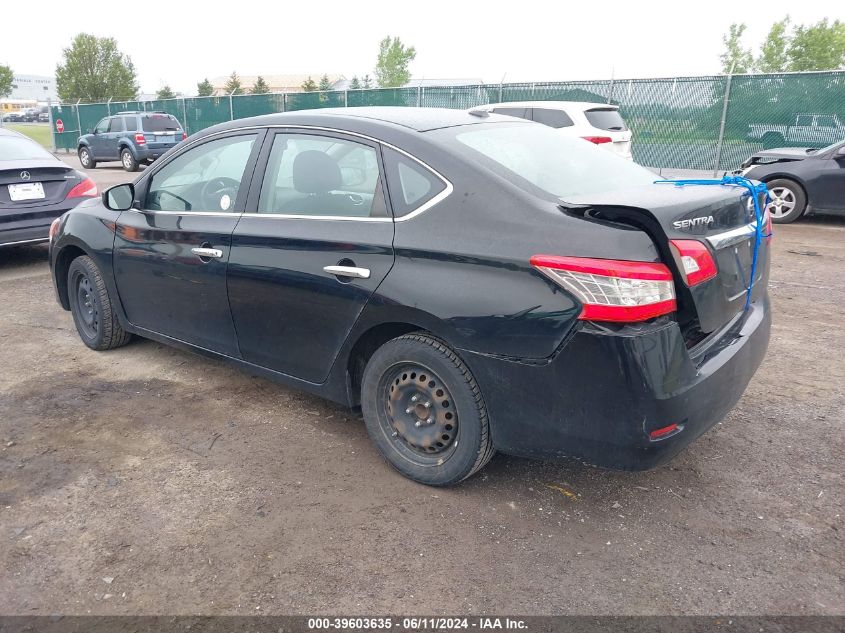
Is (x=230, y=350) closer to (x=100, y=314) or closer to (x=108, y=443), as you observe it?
(x=108, y=443)

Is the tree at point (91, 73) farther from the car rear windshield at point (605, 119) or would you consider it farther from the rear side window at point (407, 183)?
the rear side window at point (407, 183)

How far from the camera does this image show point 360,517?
9.73 ft

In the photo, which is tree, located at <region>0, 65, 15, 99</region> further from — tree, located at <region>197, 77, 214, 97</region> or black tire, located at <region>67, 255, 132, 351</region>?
black tire, located at <region>67, 255, 132, 351</region>

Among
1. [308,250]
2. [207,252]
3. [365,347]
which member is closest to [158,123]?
[207,252]

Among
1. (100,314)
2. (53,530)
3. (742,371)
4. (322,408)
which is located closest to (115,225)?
(100,314)

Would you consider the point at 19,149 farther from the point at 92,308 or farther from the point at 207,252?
the point at 207,252

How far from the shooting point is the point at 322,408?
4047mm

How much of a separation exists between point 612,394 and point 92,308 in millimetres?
3898

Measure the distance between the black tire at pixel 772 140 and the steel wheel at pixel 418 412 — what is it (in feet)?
46.0

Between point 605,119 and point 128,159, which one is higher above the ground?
point 605,119

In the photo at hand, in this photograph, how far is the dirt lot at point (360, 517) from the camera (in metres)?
2.50

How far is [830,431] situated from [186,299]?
359 centimetres

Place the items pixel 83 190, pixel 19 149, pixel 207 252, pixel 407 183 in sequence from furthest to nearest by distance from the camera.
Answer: pixel 83 190
pixel 19 149
pixel 207 252
pixel 407 183

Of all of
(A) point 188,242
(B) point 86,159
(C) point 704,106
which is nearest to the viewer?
(A) point 188,242
